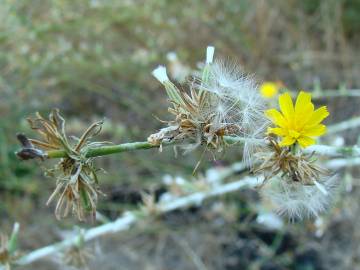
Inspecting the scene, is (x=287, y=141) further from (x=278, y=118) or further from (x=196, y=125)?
(x=196, y=125)

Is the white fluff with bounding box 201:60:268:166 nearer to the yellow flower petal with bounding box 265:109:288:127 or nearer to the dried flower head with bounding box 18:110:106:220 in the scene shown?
the yellow flower petal with bounding box 265:109:288:127

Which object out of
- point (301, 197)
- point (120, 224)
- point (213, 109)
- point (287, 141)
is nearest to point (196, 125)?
point (213, 109)

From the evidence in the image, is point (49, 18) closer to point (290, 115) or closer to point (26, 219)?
point (26, 219)

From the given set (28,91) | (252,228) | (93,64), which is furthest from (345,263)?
(28,91)

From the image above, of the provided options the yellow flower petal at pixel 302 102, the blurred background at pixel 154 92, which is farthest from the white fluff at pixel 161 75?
the blurred background at pixel 154 92

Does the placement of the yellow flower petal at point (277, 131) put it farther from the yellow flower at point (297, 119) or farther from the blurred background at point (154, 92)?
the blurred background at point (154, 92)

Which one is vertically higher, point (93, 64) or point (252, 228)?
point (93, 64)

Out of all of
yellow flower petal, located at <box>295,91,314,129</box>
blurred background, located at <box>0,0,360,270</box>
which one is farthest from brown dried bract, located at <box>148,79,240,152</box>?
blurred background, located at <box>0,0,360,270</box>

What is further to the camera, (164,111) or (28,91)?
(164,111)
